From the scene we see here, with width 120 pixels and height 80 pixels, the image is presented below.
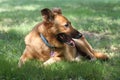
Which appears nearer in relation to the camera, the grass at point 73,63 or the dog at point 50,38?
the grass at point 73,63

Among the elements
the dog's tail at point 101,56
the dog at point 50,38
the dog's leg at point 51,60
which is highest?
the dog at point 50,38

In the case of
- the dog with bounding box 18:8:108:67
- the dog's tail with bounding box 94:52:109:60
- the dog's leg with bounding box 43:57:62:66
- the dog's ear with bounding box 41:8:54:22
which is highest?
the dog's ear with bounding box 41:8:54:22

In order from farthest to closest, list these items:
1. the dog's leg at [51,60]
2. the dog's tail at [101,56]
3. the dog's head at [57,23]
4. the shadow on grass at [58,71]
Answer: the dog's tail at [101,56]
the dog's head at [57,23]
the dog's leg at [51,60]
the shadow on grass at [58,71]

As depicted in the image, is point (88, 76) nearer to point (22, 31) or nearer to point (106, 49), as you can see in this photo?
point (106, 49)

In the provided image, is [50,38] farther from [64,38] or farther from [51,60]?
[51,60]

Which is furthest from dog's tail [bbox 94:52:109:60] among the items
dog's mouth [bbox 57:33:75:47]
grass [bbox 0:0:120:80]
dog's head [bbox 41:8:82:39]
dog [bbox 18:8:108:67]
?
dog's head [bbox 41:8:82:39]

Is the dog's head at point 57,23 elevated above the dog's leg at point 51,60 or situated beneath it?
elevated above

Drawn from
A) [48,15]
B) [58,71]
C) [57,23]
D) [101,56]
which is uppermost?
[48,15]

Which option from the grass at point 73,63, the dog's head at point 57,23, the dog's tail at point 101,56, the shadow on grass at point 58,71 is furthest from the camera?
the dog's tail at point 101,56

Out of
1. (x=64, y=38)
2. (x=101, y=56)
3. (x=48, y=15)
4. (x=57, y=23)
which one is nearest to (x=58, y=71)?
(x=64, y=38)

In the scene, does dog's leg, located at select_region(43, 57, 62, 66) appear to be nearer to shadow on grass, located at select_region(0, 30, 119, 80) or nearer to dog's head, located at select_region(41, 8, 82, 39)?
shadow on grass, located at select_region(0, 30, 119, 80)

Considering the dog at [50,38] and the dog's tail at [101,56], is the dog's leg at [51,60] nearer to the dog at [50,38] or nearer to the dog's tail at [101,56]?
the dog at [50,38]

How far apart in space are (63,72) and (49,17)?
1235 mm

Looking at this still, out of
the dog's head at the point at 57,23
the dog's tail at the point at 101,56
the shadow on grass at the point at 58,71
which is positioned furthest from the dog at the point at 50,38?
the dog's tail at the point at 101,56
